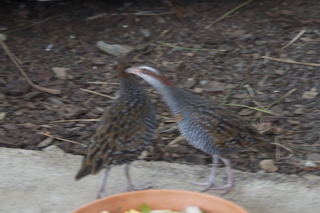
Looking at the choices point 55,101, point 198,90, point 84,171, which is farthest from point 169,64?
point 84,171

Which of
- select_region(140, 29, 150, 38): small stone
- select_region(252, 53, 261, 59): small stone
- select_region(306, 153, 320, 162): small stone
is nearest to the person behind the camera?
select_region(306, 153, 320, 162): small stone

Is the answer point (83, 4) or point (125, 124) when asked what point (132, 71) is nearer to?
point (125, 124)

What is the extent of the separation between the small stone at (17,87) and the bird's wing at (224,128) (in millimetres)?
2352

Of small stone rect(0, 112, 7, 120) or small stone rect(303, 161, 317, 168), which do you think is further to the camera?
small stone rect(0, 112, 7, 120)

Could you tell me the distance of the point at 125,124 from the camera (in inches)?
163

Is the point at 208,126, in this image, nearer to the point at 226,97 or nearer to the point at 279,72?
the point at 226,97

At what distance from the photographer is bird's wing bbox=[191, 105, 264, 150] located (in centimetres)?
422

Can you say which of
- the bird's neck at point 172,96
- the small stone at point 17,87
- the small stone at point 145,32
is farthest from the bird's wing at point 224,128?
the small stone at point 145,32

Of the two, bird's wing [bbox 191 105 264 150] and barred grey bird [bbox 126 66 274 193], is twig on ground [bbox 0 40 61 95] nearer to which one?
barred grey bird [bbox 126 66 274 193]

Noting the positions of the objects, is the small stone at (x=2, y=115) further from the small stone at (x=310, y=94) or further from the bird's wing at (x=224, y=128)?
the small stone at (x=310, y=94)

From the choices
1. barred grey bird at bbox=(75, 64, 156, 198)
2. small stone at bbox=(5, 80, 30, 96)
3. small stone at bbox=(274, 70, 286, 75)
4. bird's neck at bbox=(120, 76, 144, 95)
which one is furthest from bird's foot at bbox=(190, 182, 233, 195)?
small stone at bbox=(5, 80, 30, 96)

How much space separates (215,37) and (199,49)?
13.5 inches

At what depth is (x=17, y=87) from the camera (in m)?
5.91

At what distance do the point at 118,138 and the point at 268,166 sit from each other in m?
1.45
